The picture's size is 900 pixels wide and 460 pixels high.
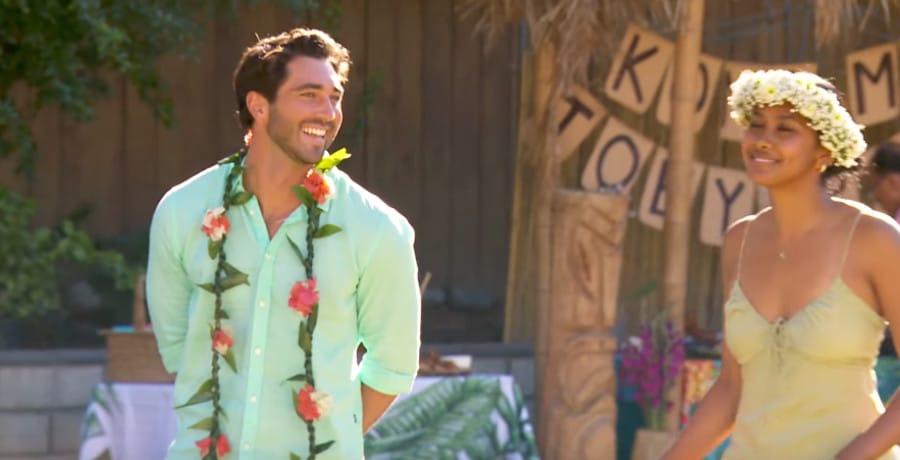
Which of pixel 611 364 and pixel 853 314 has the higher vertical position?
pixel 853 314

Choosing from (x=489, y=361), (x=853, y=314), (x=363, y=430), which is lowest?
(x=489, y=361)

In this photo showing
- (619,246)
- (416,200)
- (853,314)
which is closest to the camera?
(853,314)

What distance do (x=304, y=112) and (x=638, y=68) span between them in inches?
197

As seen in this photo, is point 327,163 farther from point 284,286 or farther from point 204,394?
point 204,394

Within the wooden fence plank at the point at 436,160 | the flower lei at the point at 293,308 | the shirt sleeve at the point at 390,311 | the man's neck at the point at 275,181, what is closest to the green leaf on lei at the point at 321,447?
the flower lei at the point at 293,308

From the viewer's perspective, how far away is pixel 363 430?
321cm

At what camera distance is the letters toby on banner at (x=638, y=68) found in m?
7.92

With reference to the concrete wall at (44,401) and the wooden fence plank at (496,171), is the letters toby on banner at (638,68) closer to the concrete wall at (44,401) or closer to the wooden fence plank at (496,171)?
the wooden fence plank at (496,171)

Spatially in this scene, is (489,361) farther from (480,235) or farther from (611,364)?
(480,235)

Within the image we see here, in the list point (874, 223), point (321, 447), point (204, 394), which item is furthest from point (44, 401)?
point (874, 223)

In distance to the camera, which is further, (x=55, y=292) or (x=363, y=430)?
(x=55, y=292)

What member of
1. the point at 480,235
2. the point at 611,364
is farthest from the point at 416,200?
the point at 611,364

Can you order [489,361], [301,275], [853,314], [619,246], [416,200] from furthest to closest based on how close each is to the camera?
[416,200], [489,361], [619,246], [853,314], [301,275]

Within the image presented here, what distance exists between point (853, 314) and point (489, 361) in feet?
14.4
